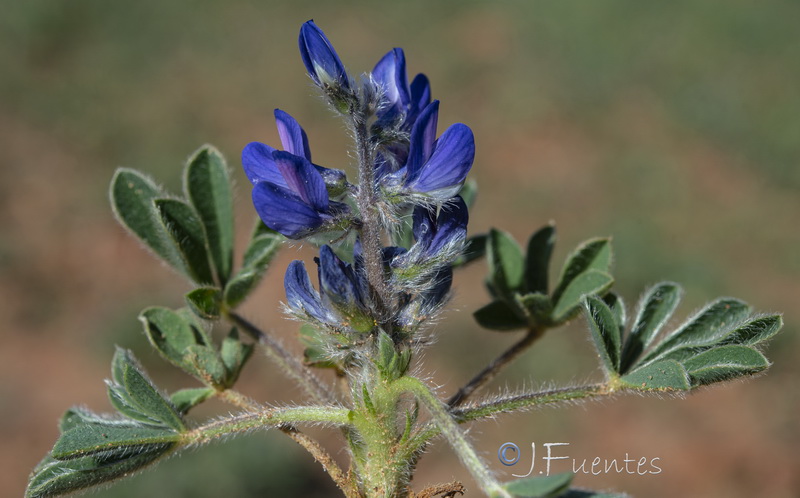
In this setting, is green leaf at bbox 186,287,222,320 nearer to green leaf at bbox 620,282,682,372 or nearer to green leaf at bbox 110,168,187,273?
green leaf at bbox 110,168,187,273

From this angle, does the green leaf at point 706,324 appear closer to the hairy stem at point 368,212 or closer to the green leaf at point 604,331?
the green leaf at point 604,331

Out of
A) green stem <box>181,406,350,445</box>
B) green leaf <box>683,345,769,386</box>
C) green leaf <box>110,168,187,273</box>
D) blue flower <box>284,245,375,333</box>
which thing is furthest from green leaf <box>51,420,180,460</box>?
green leaf <box>683,345,769,386</box>

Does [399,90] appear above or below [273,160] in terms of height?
above

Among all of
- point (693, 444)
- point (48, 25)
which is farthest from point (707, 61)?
point (48, 25)

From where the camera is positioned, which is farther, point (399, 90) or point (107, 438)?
point (399, 90)

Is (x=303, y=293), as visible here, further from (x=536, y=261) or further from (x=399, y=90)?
(x=536, y=261)

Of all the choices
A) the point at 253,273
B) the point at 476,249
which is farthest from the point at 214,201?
the point at 476,249

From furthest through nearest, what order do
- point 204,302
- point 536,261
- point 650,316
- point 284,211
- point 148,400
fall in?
point 536,261, point 650,316, point 204,302, point 148,400, point 284,211

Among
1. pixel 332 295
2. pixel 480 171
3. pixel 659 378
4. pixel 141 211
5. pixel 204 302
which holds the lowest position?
pixel 659 378
